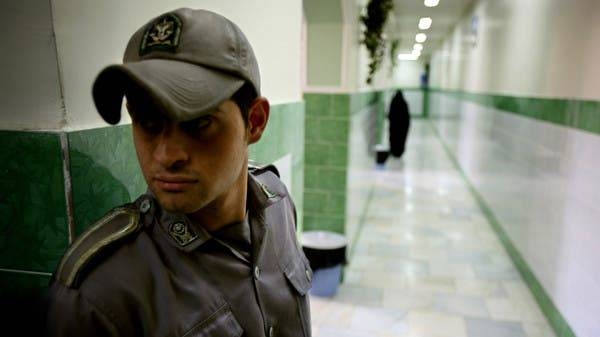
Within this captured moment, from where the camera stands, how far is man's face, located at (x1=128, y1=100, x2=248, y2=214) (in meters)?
0.66

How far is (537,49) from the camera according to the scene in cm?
333

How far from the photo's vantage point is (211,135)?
0.69m

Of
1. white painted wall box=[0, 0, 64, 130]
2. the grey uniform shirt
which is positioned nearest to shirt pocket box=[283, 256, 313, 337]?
the grey uniform shirt

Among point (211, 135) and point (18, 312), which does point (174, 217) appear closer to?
point (211, 135)

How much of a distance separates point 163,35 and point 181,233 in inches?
13.1

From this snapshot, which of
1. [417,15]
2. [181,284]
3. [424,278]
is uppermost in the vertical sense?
[417,15]

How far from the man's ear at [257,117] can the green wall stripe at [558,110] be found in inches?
82.6

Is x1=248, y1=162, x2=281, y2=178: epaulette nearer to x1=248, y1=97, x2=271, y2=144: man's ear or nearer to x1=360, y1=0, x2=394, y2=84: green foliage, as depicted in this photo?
x1=248, y1=97, x2=271, y2=144: man's ear

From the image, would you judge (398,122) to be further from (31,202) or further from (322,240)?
(31,202)

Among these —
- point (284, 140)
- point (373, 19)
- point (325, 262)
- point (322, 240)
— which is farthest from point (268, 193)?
point (373, 19)

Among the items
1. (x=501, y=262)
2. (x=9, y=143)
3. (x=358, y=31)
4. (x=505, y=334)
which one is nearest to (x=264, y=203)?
(x=9, y=143)

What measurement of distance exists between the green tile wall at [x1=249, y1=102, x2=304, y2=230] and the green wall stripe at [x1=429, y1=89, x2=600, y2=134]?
1555 mm

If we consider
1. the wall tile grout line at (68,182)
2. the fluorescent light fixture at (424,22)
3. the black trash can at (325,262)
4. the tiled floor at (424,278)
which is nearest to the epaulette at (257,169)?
the wall tile grout line at (68,182)

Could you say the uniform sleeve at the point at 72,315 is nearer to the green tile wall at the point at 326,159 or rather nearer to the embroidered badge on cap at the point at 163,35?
the embroidered badge on cap at the point at 163,35
